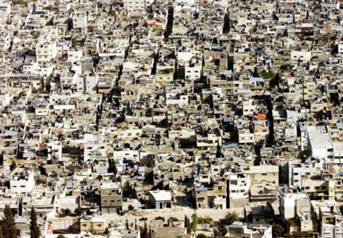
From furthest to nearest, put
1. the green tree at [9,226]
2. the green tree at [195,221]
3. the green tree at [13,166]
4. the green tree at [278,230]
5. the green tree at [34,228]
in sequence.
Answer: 1. the green tree at [13,166]
2. the green tree at [195,221]
3. the green tree at [278,230]
4. the green tree at [34,228]
5. the green tree at [9,226]

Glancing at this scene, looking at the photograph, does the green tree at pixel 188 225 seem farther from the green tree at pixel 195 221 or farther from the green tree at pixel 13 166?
the green tree at pixel 13 166

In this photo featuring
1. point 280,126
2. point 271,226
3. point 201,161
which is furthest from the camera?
point 280,126

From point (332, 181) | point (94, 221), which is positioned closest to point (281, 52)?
point (332, 181)

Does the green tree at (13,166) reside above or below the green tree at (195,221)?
above

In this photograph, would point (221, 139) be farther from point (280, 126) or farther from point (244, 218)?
point (244, 218)

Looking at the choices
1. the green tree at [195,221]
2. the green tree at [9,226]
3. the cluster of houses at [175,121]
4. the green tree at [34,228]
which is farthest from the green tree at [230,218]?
the green tree at [9,226]

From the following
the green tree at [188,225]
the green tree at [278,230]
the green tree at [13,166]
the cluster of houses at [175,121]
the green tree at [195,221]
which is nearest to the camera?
the green tree at [278,230]

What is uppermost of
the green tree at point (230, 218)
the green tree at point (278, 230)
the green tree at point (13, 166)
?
the green tree at point (13, 166)

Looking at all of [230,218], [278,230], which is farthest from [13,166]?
[278,230]

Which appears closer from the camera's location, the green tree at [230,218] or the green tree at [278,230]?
the green tree at [278,230]
